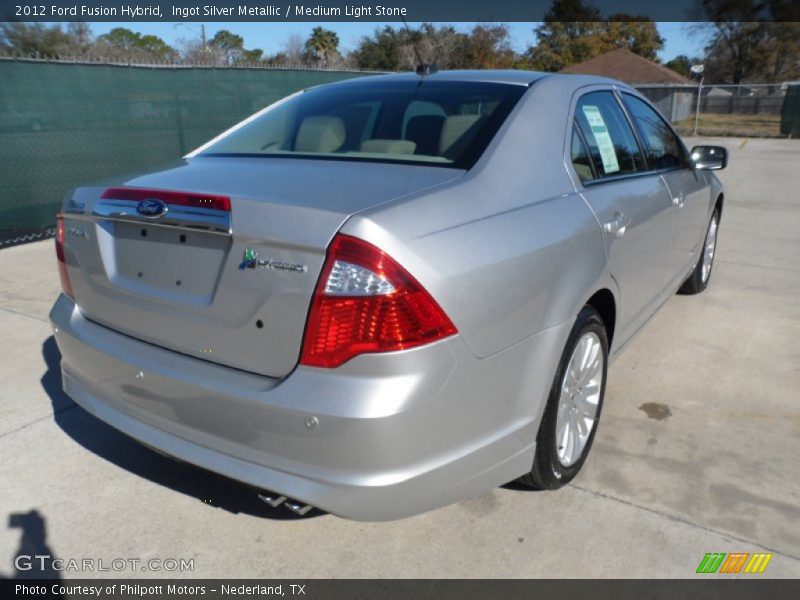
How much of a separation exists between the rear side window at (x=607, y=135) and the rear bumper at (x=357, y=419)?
1.06 meters

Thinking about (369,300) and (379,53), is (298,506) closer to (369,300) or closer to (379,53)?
(369,300)

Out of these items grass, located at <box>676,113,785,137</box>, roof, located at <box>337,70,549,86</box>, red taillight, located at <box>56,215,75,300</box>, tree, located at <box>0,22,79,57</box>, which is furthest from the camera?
grass, located at <box>676,113,785,137</box>

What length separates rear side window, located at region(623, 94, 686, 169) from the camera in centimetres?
373

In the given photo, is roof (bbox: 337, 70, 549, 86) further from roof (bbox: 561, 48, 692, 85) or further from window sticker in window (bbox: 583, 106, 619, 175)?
roof (bbox: 561, 48, 692, 85)

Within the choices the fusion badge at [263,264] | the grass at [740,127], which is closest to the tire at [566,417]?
the fusion badge at [263,264]

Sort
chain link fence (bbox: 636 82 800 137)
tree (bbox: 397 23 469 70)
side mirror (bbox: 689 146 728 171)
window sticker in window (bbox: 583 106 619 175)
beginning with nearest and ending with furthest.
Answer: window sticker in window (bbox: 583 106 619 175)
side mirror (bbox: 689 146 728 171)
chain link fence (bbox: 636 82 800 137)
tree (bbox: 397 23 469 70)

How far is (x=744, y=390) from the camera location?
12.1 feet

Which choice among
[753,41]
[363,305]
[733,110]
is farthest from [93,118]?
[753,41]

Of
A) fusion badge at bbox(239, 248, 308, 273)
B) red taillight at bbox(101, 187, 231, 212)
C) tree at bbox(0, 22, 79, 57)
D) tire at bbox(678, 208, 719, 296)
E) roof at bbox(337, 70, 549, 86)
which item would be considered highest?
tree at bbox(0, 22, 79, 57)

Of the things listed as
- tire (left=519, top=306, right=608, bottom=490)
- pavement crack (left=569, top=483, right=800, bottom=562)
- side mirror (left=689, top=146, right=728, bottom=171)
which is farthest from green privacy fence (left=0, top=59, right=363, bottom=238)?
pavement crack (left=569, top=483, right=800, bottom=562)

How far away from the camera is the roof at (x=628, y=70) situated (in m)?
40.3

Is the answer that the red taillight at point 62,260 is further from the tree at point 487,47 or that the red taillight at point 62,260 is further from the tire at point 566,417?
the tree at point 487,47

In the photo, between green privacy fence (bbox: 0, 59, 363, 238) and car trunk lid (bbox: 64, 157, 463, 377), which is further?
green privacy fence (bbox: 0, 59, 363, 238)
